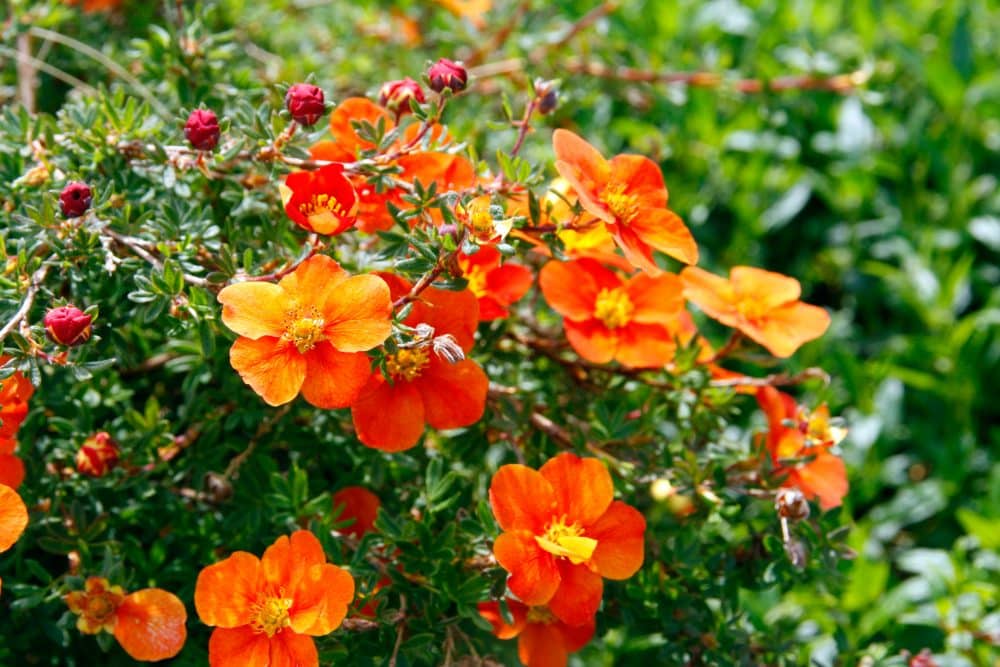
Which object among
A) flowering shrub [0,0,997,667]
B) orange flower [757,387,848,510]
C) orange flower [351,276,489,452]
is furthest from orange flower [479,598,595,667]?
orange flower [757,387,848,510]

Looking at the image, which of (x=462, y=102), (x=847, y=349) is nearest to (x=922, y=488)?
(x=847, y=349)

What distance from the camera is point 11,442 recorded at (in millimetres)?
1269

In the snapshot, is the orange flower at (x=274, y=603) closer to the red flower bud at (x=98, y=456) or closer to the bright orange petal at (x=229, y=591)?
the bright orange petal at (x=229, y=591)

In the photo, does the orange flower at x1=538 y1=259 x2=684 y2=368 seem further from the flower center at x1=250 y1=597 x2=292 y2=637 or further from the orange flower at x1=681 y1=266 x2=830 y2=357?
the flower center at x1=250 y1=597 x2=292 y2=637

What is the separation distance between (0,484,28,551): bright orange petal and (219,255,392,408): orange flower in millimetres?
275

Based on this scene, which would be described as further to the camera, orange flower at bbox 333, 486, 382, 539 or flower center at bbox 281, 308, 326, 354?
orange flower at bbox 333, 486, 382, 539

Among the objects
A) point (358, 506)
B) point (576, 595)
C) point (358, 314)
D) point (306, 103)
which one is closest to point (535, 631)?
point (576, 595)

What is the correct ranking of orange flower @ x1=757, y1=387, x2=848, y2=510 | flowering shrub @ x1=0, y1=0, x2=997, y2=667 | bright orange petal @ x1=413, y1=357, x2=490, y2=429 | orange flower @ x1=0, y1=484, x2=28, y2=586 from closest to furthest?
1. orange flower @ x1=0, y1=484, x2=28, y2=586
2. flowering shrub @ x1=0, y1=0, x2=997, y2=667
3. bright orange petal @ x1=413, y1=357, x2=490, y2=429
4. orange flower @ x1=757, y1=387, x2=848, y2=510

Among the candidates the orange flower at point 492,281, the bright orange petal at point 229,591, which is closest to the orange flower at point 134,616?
the bright orange petal at point 229,591

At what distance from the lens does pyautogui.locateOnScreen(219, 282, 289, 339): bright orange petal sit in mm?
1203

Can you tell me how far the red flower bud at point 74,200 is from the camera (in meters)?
1.31

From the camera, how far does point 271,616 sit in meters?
1.26

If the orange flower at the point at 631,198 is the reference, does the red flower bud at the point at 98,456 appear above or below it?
below

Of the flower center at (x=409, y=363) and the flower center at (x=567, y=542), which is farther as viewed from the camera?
the flower center at (x=409, y=363)
